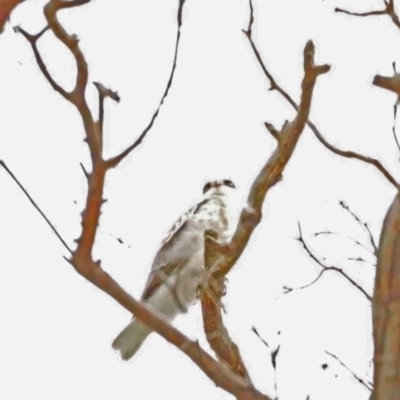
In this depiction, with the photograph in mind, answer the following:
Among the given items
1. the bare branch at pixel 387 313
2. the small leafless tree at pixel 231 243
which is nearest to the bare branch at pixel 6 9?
the small leafless tree at pixel 231 243

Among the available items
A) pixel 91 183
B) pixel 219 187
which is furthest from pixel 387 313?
pixel 219 187

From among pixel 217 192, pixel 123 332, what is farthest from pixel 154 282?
pixel 217 192

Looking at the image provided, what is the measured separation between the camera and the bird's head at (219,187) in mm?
5598

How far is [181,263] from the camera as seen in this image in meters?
4.91

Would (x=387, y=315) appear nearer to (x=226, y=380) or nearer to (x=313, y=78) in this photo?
(x=226, y=380)

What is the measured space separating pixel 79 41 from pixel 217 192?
11.9 feet

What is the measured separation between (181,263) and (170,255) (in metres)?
0.18

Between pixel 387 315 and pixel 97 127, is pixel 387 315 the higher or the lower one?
the lower one

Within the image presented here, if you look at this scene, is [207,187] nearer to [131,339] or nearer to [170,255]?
[170,255]

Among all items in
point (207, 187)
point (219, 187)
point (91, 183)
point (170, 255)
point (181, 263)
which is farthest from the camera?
point (207, 187)

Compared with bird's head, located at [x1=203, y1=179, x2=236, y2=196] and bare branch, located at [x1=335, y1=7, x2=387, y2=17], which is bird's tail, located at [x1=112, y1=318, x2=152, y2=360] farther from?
bare branch, located at [x1=335, y1=7, x2=387, y2=17]

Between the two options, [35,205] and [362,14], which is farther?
[362,14]

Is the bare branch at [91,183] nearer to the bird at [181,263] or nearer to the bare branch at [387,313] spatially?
the bare branch at [387,313]

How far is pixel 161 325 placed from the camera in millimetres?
2072
